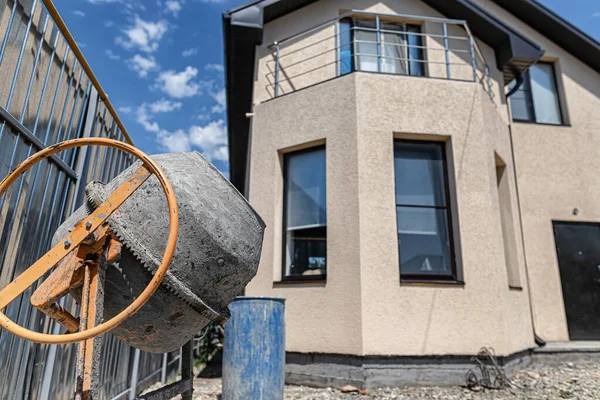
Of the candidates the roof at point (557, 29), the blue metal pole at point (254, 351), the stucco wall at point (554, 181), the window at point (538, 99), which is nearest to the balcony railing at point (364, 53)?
the window at point (538, 99)

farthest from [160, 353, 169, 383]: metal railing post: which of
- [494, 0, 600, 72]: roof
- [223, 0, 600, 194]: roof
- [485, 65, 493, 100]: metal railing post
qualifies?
[494, 0, 600, 72]: roof

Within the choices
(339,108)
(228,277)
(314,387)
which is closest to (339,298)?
(314,387)

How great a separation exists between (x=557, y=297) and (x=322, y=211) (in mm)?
4562

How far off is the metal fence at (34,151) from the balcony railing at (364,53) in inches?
157

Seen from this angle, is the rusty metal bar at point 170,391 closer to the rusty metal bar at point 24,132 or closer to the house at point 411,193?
the rusty metal bar at point 24,132

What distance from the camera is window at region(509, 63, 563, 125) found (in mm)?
8305

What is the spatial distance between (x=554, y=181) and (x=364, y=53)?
4358 mm

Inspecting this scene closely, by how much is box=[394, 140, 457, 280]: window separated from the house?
0.02 m

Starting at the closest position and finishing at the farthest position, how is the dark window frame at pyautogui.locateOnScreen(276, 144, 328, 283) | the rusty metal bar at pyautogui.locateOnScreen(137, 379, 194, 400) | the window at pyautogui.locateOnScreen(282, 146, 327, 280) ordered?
the rusty metal bar at pyautogui.locateOnScreen(137, 379, 194, 400)
the dark window frame at pyautogui.locateOnScreen(276, 144, 328, 283)
the window at pyautogui.locateOnScreen(282, 146, 327, 280)

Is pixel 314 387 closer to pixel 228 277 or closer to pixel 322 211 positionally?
pixel 322 211

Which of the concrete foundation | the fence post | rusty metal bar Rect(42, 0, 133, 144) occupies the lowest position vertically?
the concrete foundation

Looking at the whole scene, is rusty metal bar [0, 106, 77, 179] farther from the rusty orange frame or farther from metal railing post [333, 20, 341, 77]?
metal railing post [333, 20, 341, 77]

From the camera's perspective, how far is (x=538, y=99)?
27.8ft

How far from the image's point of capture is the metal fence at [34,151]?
2.18 m
